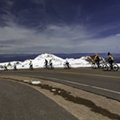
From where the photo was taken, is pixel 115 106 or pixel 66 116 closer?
pixel 66 116

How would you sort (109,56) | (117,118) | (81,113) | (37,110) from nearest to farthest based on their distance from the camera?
(117,118)
(81,113)
(37,110)
(109,56)

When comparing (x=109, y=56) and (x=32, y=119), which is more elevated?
(x=109, y=56)

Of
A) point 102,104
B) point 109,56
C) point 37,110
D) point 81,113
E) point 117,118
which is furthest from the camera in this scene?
point 109,56

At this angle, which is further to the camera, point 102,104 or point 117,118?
point 102,104

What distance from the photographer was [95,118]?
2922 millimetres

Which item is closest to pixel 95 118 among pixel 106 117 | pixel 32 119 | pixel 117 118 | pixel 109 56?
pixel 106 117

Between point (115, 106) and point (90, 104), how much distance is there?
850 mm

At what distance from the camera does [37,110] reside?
3453 millimetres

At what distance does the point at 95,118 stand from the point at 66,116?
2.72ft

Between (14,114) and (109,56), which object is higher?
(109,56)

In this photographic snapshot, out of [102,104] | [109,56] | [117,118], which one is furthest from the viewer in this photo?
[109,56]

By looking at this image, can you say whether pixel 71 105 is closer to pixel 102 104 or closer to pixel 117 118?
pixel 102 104

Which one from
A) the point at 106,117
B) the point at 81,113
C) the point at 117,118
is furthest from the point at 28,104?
the point at 117,118

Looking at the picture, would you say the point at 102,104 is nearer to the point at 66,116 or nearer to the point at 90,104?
the point at 90,104
